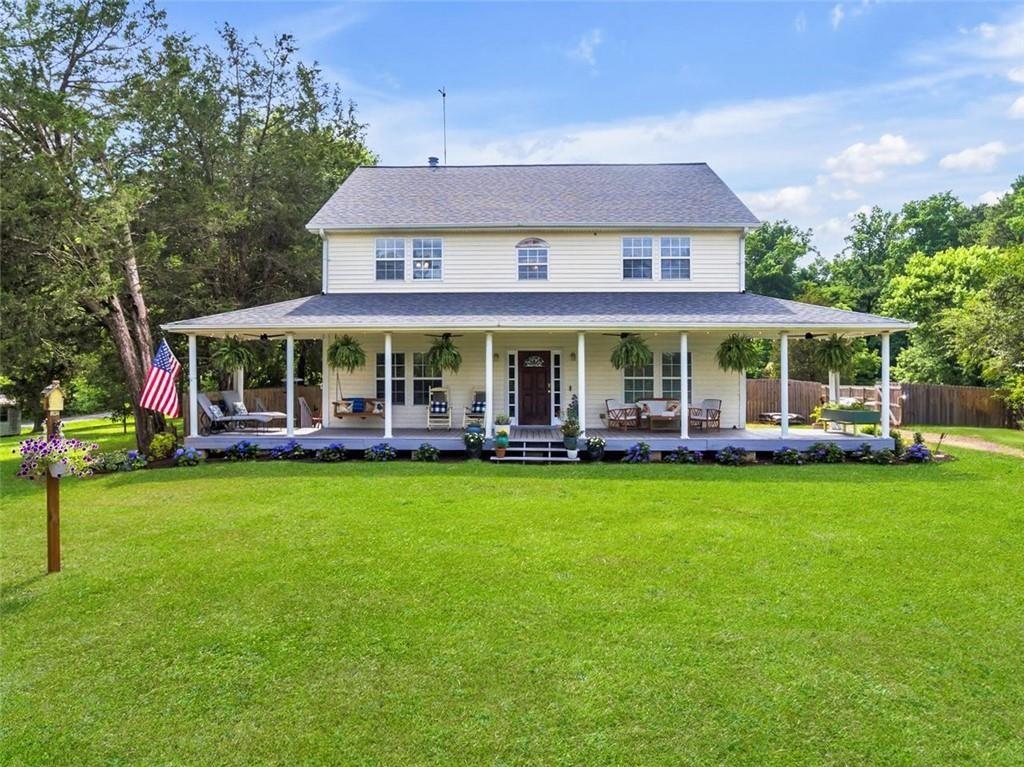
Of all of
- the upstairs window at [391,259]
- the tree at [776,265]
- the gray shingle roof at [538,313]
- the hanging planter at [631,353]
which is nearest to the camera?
the gray shingle roof at [538,313]

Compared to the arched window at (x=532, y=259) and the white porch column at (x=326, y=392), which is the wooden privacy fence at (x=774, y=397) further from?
the white porch column at (x=326, y=392)

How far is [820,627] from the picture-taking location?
475cm

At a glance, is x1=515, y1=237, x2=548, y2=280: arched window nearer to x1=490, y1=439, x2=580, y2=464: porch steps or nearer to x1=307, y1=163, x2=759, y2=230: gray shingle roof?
x1=307, y1=163, x2=759, y2=230: gray shingle roof

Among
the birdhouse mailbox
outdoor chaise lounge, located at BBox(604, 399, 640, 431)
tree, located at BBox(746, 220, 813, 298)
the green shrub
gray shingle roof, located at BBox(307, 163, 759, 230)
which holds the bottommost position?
the green shrub

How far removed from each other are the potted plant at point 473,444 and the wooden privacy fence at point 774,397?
12690 millimetres

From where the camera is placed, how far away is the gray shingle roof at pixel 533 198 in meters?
15.8

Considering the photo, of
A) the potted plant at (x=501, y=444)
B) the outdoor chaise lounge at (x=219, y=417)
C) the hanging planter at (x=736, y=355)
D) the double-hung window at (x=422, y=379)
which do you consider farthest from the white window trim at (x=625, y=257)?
the outdoor chaise lounge at (x=219, y=417)

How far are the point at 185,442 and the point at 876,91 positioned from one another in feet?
63.0

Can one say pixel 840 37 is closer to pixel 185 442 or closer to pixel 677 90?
pixel 677 90

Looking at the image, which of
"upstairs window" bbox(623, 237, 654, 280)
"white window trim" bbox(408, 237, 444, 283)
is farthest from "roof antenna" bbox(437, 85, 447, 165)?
"upstairs window" bbox(623, 237, 654, 280)

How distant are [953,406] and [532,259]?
17.6m

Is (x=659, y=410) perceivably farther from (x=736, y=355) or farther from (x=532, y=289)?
(x=532, y=289)

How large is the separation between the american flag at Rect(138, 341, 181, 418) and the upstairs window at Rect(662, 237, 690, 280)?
1199 centimetres

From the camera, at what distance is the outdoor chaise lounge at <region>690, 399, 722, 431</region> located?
14.6 m
